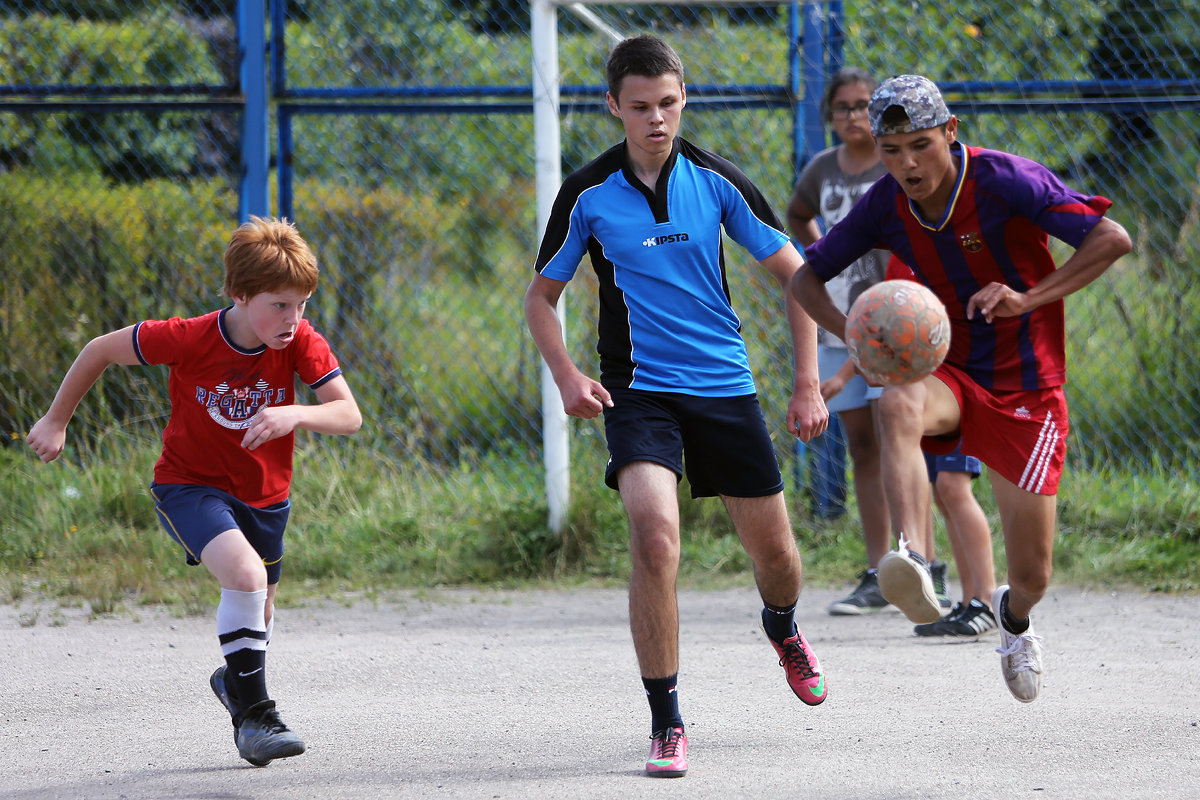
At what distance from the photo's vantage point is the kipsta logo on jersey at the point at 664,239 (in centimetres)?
369

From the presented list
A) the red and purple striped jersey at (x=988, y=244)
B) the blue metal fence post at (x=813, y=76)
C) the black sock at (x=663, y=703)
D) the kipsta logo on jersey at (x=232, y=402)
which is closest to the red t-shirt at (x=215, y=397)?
the kipsta logo on jersey at (x=232, y=402)

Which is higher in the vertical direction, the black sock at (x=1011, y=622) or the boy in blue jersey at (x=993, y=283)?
the boy in blue jersey at (x=993, y=283)

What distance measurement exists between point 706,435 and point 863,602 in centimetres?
223

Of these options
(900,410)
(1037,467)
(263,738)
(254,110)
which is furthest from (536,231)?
(263,738)

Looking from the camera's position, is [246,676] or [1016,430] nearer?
[246,676]

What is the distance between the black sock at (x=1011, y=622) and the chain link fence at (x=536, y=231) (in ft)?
9.65

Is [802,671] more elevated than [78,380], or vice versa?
[78,380]

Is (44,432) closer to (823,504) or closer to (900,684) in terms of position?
(900,684)

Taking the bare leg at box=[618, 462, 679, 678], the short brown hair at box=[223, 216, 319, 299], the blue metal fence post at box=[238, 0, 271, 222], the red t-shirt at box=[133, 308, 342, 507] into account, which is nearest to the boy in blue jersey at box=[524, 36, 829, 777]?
the bare leg at box=[618, 462, 679, 678]

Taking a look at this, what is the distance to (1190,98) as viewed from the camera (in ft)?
21.3

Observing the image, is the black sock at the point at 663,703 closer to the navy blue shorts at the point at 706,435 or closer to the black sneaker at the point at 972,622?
the navy blue shorts at the point at 706,435

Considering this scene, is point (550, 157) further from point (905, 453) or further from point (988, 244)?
point (988, 244)

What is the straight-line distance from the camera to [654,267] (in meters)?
3.70

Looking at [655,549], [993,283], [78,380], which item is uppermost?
[993,283]
